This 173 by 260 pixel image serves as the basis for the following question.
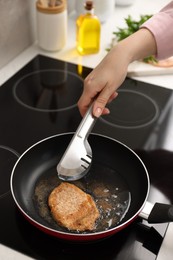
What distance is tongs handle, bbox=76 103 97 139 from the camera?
0.82 metres

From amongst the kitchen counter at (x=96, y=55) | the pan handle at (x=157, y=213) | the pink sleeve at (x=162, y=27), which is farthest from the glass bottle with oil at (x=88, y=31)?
the pan handle at (x=157, y=213)

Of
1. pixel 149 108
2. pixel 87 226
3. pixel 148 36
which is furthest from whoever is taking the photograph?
pixel 149 108

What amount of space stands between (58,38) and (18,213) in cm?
Result: 65

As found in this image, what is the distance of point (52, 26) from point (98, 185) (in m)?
0.57

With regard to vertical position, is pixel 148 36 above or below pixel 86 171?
above

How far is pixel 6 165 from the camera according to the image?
0.86 metres

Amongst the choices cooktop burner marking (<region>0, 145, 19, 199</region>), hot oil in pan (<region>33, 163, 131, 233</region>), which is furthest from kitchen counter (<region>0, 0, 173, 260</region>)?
hot oil in pan (<region>33, 163, 131, 233</region>)

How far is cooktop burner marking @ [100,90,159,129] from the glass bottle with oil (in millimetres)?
216

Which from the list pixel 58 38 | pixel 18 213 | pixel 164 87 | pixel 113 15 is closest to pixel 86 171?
pixel 18 213

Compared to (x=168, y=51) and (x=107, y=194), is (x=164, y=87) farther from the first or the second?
(x=107, y=194)

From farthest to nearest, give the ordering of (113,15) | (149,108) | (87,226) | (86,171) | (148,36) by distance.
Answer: (113,15), (149,108), (148,36), (86,171), (87,226)

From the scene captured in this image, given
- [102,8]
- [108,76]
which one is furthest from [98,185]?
[102,8]

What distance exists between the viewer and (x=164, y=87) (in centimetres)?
113

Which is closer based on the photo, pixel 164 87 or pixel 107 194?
pixel 107 194
